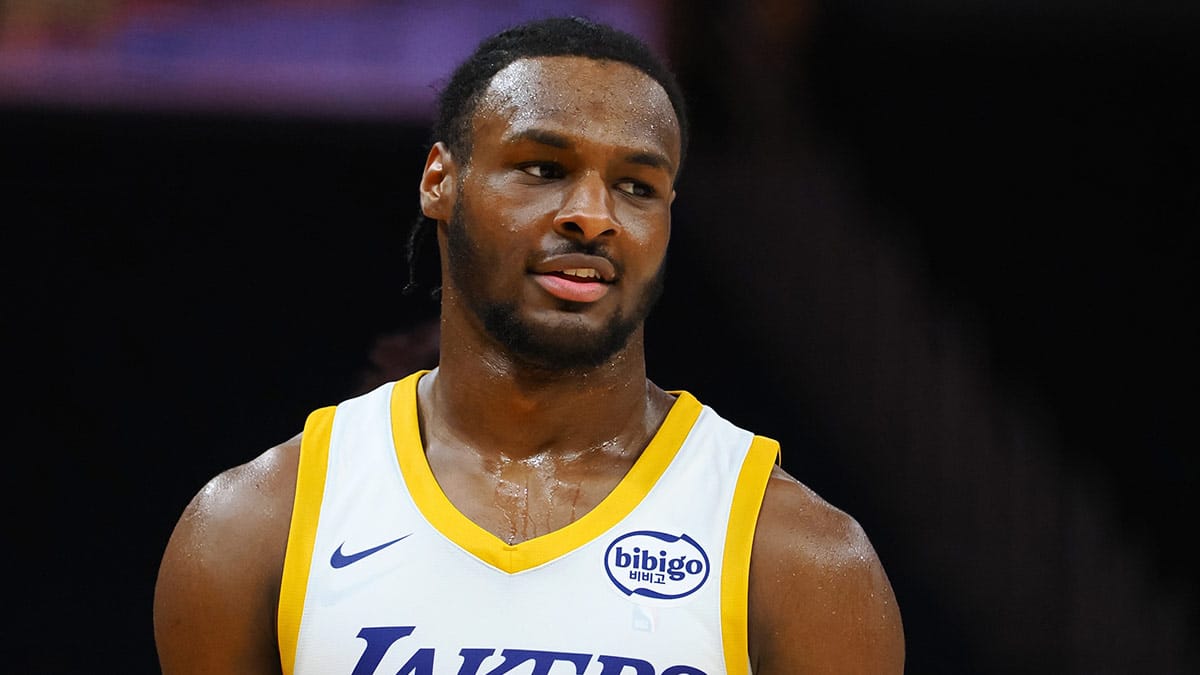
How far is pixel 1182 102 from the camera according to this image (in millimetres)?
3990

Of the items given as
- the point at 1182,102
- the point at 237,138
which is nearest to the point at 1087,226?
the point at 1182,102

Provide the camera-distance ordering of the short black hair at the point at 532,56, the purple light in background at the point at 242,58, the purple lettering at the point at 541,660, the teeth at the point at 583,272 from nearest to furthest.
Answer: the purple lettering at the point at 541,660, the teeth at the point at 583,272, the short black hair at the point at 532,56, the purple light in background at the point at 242,58

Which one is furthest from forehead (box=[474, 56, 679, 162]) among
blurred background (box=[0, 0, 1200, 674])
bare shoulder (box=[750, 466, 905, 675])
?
blurred background (box=[0, 0, 1200, 674])

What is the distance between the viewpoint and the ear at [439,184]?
2.17 metres

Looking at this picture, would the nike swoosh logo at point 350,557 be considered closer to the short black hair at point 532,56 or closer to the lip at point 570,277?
the lip at point 570,277

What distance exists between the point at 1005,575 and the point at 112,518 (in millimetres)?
2266

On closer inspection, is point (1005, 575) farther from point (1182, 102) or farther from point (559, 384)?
point (559, 384)

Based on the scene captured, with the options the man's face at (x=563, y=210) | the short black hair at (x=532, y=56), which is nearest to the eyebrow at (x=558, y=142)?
the man's face at (x=563, y=210)

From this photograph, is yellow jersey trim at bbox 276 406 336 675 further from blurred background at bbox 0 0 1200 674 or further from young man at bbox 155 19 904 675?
blurred background at bbox 0 0 1200 674

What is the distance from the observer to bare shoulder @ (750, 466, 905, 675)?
1.98m

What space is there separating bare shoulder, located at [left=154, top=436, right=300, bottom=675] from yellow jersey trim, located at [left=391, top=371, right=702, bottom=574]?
0.19m

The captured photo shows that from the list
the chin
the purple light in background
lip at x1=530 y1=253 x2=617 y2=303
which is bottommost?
the chin

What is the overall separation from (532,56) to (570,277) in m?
0.35

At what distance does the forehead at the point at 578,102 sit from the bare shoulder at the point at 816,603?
582 mm
